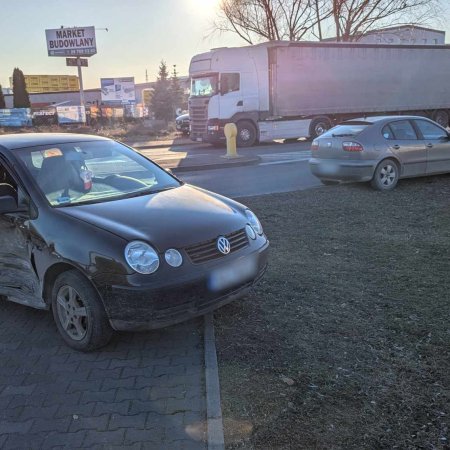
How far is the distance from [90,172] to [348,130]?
6526mm

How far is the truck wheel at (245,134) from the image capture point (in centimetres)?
2145

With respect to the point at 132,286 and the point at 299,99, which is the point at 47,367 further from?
the point at 299,99

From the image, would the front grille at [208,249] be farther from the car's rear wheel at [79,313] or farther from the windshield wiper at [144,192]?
the windshield wiper at [144,192]

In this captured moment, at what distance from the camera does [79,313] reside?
370 centimetres

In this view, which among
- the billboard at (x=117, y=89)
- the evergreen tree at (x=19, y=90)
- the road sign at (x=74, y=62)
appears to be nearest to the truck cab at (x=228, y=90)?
the road sign at (x=74, y=62)

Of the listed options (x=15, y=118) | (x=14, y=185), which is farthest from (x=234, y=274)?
(x=15, y=118)

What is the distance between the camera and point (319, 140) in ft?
33.7

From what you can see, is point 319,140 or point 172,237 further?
point 319,140

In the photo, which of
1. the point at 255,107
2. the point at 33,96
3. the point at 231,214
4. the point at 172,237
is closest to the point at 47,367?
the point at 172,237

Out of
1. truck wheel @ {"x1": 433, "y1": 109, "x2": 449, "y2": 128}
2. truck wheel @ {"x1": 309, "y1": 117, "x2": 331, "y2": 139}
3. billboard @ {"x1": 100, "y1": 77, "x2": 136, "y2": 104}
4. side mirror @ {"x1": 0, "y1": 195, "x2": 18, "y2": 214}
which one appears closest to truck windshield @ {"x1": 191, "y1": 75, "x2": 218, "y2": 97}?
truck wheel @ {"x1": 309, "y1": 117, "x2": 331, "y2": 139}

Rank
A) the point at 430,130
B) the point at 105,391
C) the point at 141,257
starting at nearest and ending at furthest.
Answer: the point at 105,391 → the point at 141,257 → the point at 430,130

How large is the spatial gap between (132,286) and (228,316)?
3.82 ft

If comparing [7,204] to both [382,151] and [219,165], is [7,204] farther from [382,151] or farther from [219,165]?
[219,165]

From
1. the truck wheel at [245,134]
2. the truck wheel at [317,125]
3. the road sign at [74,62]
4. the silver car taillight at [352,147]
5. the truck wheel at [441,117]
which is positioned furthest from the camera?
the road sign at [74,62]
